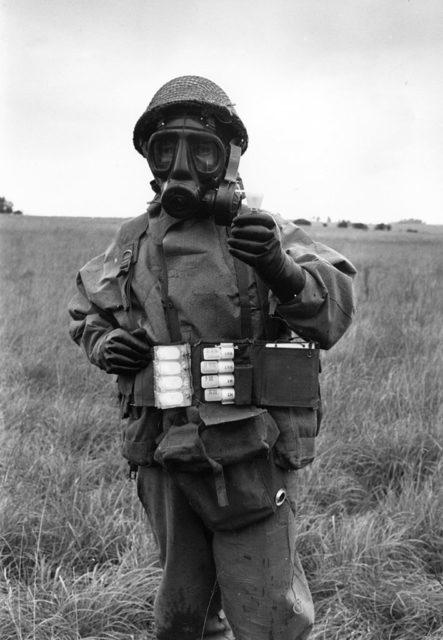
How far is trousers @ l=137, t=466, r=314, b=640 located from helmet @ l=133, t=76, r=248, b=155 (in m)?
1.18

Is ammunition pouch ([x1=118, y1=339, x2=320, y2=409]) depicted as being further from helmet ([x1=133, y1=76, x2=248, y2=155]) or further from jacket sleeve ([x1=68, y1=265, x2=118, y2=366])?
helmet ([x1=133, y1=76, x2=248, y2=155])

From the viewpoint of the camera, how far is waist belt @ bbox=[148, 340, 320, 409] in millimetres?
1832

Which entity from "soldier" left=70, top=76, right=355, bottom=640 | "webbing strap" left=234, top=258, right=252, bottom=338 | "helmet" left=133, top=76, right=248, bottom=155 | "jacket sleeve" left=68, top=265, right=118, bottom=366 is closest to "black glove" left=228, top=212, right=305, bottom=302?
"soldier" left=70, top=76, right=355, bottom=640

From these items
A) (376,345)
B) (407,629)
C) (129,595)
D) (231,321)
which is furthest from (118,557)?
(376,345)

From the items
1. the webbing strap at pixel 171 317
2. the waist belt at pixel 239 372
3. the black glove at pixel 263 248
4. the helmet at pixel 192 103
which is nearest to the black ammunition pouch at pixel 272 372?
the waist belt at pixel 239 372

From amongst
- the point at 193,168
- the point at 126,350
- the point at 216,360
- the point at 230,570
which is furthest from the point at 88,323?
the point at 230,570

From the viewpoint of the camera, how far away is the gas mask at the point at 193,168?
183 cm

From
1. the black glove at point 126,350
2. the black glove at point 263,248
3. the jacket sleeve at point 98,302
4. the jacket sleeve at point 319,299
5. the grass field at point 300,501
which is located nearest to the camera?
the black glove at point 263,248

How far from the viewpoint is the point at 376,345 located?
564 centimetres

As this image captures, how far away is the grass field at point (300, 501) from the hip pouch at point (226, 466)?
0.98m

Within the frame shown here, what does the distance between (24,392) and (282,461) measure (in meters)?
3.28

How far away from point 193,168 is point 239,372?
653 millimetres

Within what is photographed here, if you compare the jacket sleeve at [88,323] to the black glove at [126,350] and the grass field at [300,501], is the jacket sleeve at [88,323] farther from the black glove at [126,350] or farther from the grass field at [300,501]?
the grass field at [300,501]

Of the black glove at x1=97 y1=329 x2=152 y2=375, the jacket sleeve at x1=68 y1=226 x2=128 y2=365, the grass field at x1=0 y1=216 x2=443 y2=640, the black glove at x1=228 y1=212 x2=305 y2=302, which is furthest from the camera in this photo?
the grass field at x1=0 y1=216 x2=443 y2=640
